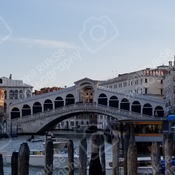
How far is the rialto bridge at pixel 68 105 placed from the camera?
53.5 ft

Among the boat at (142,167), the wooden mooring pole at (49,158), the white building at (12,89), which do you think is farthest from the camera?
the white building at (12,89)

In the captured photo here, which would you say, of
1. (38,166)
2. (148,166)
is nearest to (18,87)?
(38,166)

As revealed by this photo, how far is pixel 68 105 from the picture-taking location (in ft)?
52.9

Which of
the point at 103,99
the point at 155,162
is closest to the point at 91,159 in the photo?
the point at 155,162

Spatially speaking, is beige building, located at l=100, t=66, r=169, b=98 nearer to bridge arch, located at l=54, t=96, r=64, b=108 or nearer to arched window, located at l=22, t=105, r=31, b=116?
bridge arch, located at l=54, t=96, r=64, b=108

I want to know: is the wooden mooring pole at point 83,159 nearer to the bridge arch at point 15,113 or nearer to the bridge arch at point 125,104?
the bridge arch at point 125,104

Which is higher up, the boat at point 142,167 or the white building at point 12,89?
the white building at point 12,89

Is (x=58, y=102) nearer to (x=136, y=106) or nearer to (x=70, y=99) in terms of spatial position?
(x=70, y=99)

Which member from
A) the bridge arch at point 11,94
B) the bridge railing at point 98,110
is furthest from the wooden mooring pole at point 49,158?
the bridge arch at point 11,94

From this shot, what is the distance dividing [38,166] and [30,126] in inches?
372

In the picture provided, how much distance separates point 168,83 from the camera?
18.8 m

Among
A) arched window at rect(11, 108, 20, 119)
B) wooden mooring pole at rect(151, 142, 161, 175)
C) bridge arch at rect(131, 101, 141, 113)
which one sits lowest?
wooden mooring pole at rect(151, 142, 161, 175)

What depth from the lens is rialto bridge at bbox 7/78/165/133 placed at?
642 inches

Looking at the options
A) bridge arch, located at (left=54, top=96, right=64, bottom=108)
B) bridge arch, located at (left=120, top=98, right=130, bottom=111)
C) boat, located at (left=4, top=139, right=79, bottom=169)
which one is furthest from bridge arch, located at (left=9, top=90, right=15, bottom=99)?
boat, located at (left=4, top=139, right=79, bottom=169)
